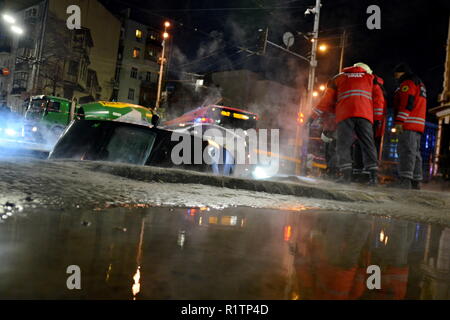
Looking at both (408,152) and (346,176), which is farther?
(408,152)

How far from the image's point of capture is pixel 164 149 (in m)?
4.30

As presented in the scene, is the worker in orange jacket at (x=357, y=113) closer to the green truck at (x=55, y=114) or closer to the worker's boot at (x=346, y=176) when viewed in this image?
the worker's boot at (x=346, y=176)

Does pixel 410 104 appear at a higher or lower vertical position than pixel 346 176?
higher

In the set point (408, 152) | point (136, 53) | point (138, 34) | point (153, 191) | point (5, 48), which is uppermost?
point (138, 34)

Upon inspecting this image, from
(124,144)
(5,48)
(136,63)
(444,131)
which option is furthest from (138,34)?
(124,144)

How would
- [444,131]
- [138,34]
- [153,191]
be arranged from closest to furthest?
[153,191]
[444,131]
[138,34]

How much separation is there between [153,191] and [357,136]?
4409mm

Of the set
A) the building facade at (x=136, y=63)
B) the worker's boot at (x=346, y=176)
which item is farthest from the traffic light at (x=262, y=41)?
the building facade at (x=136, y=63)

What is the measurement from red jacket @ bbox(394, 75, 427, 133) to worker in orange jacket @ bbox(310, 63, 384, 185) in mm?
447

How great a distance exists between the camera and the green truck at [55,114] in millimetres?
14883

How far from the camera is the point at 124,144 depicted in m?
4.31

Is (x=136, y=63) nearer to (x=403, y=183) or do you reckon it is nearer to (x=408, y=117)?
(x=408, y=117)

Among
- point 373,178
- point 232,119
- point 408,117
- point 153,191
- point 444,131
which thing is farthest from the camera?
point 444,131
